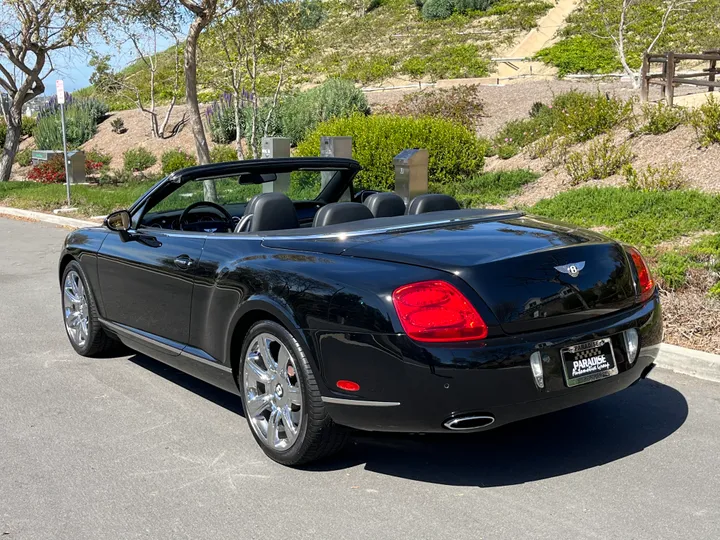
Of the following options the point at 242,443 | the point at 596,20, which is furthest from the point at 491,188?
the point at 596,20

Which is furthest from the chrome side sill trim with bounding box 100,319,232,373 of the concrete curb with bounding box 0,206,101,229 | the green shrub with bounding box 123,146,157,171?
the green shrub with bounding box 123,146,157,171

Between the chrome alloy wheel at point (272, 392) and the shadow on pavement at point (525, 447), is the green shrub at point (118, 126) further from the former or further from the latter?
the shadow on pavement at point (525, 447)

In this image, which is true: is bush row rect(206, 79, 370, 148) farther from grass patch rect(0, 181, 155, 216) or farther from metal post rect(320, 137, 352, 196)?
metal post rect(320, 137, 352, 196)

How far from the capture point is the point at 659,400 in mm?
5551

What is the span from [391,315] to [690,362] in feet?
9.68

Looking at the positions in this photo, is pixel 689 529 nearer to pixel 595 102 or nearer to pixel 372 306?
pixel 372 306

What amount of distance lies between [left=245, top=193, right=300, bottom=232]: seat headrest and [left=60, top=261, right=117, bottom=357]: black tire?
6.24 feet

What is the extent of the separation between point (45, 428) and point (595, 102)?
1399 cm

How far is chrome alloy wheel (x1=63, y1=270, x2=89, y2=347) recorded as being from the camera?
6738 mm

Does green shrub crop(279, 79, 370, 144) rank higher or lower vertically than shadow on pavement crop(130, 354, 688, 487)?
higher

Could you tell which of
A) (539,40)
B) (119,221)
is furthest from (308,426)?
(539,40)

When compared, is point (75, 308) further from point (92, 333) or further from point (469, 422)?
point (469, 422)

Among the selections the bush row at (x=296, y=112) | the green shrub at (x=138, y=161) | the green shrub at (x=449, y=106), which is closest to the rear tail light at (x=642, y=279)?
the green shrub at (x=449, y=106)

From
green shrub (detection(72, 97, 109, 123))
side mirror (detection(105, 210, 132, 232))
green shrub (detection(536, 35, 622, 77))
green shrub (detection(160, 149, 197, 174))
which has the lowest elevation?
side mirror (detection(105, 210, 132, 232))
